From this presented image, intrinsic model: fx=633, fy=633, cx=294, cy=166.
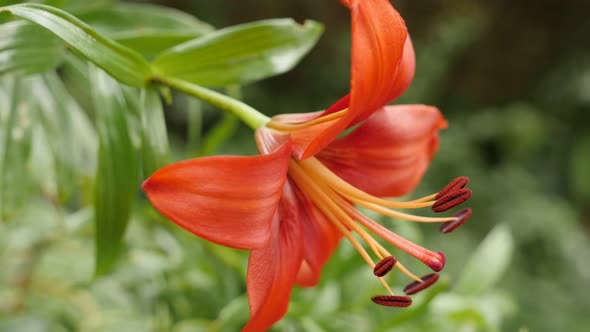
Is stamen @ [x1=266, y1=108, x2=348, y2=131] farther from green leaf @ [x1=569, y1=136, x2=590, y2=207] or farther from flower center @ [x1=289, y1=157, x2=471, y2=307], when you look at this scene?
green leaf @ [x1=569, y1=136, x2=590, y2=207]

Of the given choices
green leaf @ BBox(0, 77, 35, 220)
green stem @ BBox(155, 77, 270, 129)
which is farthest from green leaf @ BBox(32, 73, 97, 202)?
green stem @ BBox(155, 77, 270, 129)

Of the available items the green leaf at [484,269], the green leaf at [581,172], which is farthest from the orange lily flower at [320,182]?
the green leaf at [581,172]

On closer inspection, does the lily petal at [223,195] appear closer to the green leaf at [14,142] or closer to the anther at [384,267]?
the anther at [384,267]

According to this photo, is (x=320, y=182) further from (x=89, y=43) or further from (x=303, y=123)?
(x=89, y=43)

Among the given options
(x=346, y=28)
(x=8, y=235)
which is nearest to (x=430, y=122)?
(x=8, y=235)

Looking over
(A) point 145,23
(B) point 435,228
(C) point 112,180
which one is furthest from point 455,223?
(B) point 435,228
